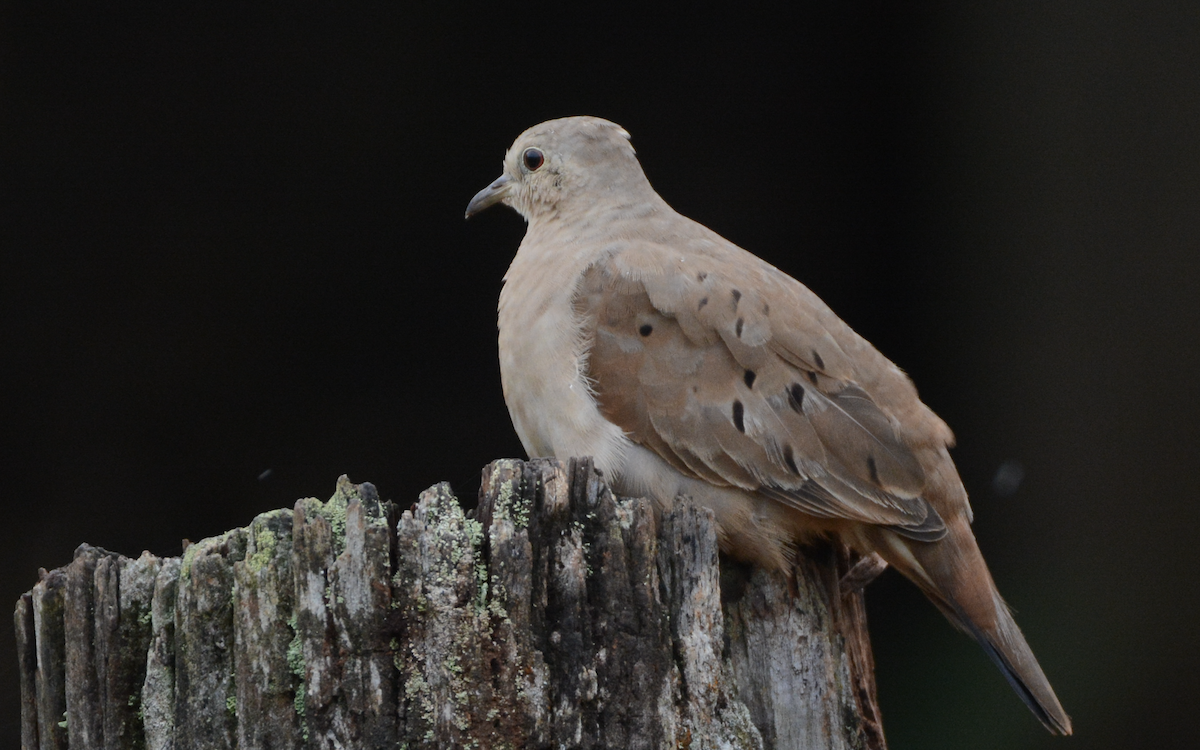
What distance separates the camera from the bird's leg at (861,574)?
294 centimetres

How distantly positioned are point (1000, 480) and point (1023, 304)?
790mm

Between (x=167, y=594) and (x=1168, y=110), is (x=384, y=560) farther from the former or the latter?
(x=1168, y=110)

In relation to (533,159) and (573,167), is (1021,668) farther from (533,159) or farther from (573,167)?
(533,159)

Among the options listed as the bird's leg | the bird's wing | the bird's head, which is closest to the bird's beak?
the bird's head

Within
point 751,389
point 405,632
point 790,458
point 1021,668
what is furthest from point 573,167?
point 405,632

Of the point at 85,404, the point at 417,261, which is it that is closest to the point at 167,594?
the point at 85,404

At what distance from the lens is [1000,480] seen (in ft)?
17.1

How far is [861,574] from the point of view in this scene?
2.97 m

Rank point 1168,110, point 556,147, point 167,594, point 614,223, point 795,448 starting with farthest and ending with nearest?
point 1168,110 < point 556,147 < point 614,223 < point 795,448 < point 167,594

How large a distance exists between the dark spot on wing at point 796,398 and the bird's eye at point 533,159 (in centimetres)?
124

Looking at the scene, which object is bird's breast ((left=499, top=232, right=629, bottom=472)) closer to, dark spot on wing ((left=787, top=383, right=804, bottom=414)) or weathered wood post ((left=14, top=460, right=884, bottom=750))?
dark spot on wing ((left=787, top=383, right=804, bottom=414))

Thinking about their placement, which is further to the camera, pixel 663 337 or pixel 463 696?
pixel 663 337

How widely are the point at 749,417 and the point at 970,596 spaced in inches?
27.2

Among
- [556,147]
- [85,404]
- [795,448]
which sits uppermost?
[85,404]
